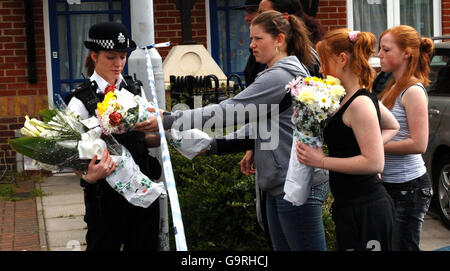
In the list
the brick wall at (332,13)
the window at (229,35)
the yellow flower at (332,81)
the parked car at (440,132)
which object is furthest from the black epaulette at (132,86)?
the brick wall at (332,13)

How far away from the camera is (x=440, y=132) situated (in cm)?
761

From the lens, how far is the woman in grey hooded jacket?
Result: 412 cm

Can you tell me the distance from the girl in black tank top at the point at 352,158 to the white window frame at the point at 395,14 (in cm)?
829

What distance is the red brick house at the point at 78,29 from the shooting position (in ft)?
35.6

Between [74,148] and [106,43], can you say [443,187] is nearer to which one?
[106,43]

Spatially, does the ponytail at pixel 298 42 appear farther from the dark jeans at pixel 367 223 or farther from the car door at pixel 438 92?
the car door at pixel 438 92

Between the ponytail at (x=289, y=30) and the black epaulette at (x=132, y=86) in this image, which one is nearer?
the ponytail at (x=289, y=30)

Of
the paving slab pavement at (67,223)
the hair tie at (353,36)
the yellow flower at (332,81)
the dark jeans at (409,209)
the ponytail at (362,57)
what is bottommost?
the paving slab pavement at (67,223)

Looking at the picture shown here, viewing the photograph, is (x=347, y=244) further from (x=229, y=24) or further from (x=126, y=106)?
(x=229, y=24)

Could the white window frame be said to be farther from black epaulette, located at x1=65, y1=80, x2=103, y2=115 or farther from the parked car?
black epaulette, located at x1=65, y1=80, x2=103, y2=115

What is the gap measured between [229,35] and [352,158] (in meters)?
8.31

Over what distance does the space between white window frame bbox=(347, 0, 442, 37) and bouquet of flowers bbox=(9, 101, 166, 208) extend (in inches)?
331

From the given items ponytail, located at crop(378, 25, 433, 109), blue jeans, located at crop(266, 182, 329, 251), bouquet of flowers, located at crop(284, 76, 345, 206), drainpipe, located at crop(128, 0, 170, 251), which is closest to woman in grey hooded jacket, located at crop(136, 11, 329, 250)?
blue jeans, located at crop(266, 182, 329, 251)

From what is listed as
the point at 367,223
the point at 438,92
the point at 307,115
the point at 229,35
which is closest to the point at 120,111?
the point at 307,115
